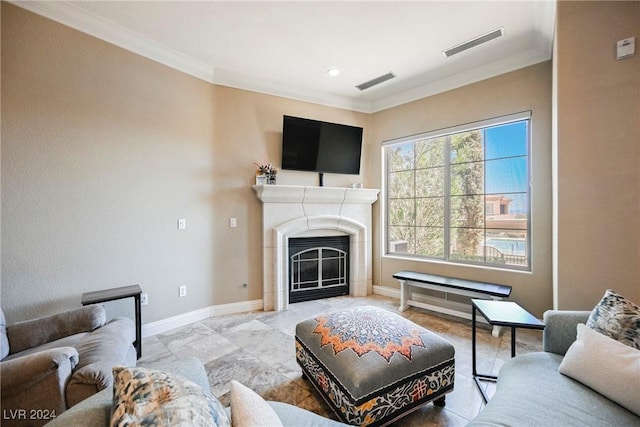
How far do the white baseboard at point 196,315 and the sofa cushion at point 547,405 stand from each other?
2.91 metres

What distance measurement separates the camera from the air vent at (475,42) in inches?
105

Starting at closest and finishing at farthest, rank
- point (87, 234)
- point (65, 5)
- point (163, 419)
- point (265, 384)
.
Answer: point (163, 419) → point (265, 384) → point (65, 5) → point (87, 234)

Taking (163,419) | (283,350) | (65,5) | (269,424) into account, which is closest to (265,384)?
(283,350)

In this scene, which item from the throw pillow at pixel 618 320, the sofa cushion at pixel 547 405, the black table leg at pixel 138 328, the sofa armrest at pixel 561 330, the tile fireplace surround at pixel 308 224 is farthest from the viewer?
the tile fireplace surround at pixel 308 224

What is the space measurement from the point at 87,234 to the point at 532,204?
4.56 metres

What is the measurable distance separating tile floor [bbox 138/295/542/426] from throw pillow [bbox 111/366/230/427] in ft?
4.20

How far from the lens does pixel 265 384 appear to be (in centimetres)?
203

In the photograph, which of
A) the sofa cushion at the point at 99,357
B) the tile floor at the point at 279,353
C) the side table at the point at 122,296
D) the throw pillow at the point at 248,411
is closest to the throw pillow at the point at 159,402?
the throw pillow at the point at 248,411

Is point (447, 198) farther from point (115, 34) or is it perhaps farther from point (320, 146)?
point (115, 34)

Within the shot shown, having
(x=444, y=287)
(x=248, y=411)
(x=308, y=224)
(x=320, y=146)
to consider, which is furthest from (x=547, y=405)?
(x=320, y=146)

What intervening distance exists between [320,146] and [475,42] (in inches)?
84.7

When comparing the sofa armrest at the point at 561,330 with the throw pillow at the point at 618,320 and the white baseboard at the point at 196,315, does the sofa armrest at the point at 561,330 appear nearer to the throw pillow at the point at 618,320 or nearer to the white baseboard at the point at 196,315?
the throw pillow at the point at 618,320

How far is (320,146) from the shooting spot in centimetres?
397

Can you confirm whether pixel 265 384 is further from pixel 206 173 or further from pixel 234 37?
pixel 234 37
